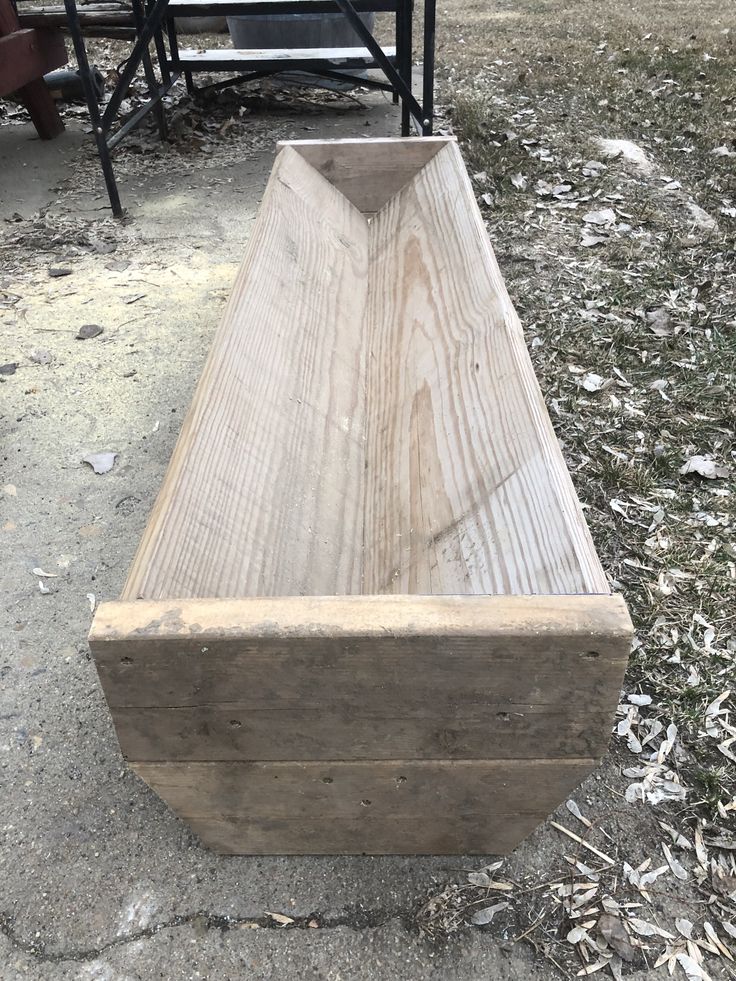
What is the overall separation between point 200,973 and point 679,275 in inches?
142

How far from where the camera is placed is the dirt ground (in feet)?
5.04

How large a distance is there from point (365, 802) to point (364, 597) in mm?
527

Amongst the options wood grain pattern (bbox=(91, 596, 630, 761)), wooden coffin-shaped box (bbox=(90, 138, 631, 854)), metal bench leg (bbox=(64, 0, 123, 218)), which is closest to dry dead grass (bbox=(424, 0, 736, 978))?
wooden coffin-shaped box (bbox=(90, 138, 631, 854))

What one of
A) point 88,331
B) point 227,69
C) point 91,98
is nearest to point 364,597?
point 88,331

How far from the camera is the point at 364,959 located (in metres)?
1.49

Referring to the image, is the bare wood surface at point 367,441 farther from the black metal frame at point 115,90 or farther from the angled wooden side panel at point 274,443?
the black metal frame at point 115,90

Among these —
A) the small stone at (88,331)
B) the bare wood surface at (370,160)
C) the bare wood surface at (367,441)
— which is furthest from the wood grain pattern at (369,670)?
the small stone at (88,331)

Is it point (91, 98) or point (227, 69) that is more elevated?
point (91, 98)

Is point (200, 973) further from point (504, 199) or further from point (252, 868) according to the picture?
point (504, 199)

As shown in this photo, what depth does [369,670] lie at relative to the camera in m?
1.07

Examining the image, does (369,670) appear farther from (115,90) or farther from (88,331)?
(115,90)

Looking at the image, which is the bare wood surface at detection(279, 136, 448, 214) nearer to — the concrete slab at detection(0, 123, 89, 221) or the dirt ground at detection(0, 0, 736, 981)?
the dirt ground at detection(0, 0, 736, 981)

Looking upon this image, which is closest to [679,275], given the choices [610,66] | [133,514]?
[133,514]

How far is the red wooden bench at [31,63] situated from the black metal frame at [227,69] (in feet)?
1.40
